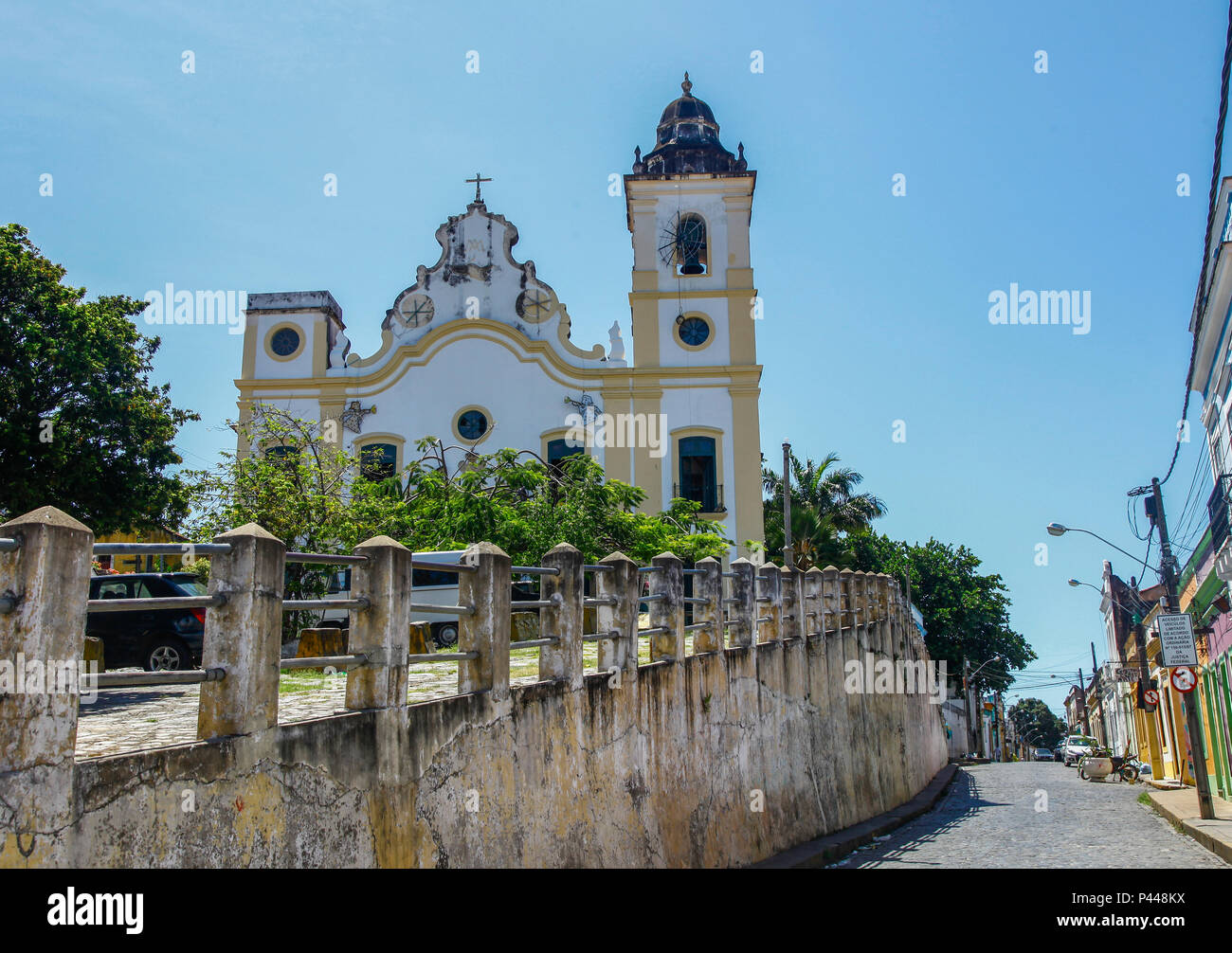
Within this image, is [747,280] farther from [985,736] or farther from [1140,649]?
[985,736]

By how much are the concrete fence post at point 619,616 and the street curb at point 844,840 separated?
8.49ft

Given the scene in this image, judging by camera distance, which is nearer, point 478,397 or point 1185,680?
point 1185,680

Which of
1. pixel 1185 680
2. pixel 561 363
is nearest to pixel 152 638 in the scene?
pixel 1185 680

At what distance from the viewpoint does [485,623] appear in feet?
24.7

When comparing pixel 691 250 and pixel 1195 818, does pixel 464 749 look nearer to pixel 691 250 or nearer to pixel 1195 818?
pixel 1195 818

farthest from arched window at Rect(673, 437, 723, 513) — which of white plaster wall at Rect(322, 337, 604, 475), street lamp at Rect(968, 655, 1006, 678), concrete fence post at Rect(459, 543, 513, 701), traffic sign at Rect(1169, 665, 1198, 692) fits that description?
street lamp at Rect(968, 655, 1006, 678)

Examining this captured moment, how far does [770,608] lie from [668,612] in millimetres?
3708

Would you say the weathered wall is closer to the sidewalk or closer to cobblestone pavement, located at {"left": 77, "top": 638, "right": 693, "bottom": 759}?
cobblestone pavement, located at {"left": 77, "top": 638, "right": 693, "bottom": 759}

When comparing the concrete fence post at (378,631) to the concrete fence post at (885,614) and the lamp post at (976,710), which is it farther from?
the lamp post at (976,710)

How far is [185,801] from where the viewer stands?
4840 mm

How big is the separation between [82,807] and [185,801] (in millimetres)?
543

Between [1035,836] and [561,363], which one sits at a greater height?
[561,363]
